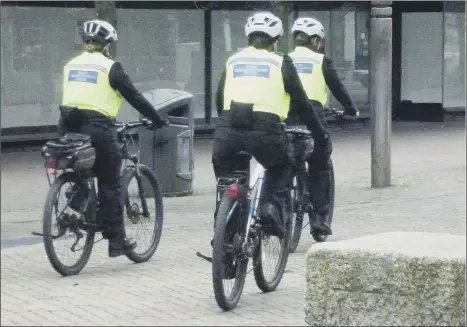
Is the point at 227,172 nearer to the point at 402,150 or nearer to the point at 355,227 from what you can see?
the point at 355,227

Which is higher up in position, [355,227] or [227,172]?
[227,172]

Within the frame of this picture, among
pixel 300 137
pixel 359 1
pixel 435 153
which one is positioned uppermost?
pixel 359 1

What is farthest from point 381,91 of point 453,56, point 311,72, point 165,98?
point 453,56

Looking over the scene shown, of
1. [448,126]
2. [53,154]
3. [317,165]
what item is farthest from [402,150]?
[53,154]

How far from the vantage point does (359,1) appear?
71.2ft

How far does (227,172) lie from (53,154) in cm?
115

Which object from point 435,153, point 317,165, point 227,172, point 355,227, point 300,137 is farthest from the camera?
point 435,153

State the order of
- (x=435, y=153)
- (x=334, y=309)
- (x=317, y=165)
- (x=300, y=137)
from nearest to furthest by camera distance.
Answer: (x=334, y=309), (x=300, y=137), (x=317, y=165), (x=435, y=153)

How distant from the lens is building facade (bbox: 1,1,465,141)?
17.0 m

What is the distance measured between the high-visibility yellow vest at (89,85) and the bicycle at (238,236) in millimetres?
1160

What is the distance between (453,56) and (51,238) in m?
16.7

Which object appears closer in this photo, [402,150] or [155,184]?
[155,184]

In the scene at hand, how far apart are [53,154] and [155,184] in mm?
1405

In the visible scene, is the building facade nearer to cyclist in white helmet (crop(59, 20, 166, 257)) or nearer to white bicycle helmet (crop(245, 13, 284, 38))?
cyclist in white helmet (crop(59, 20, 166, 257))
